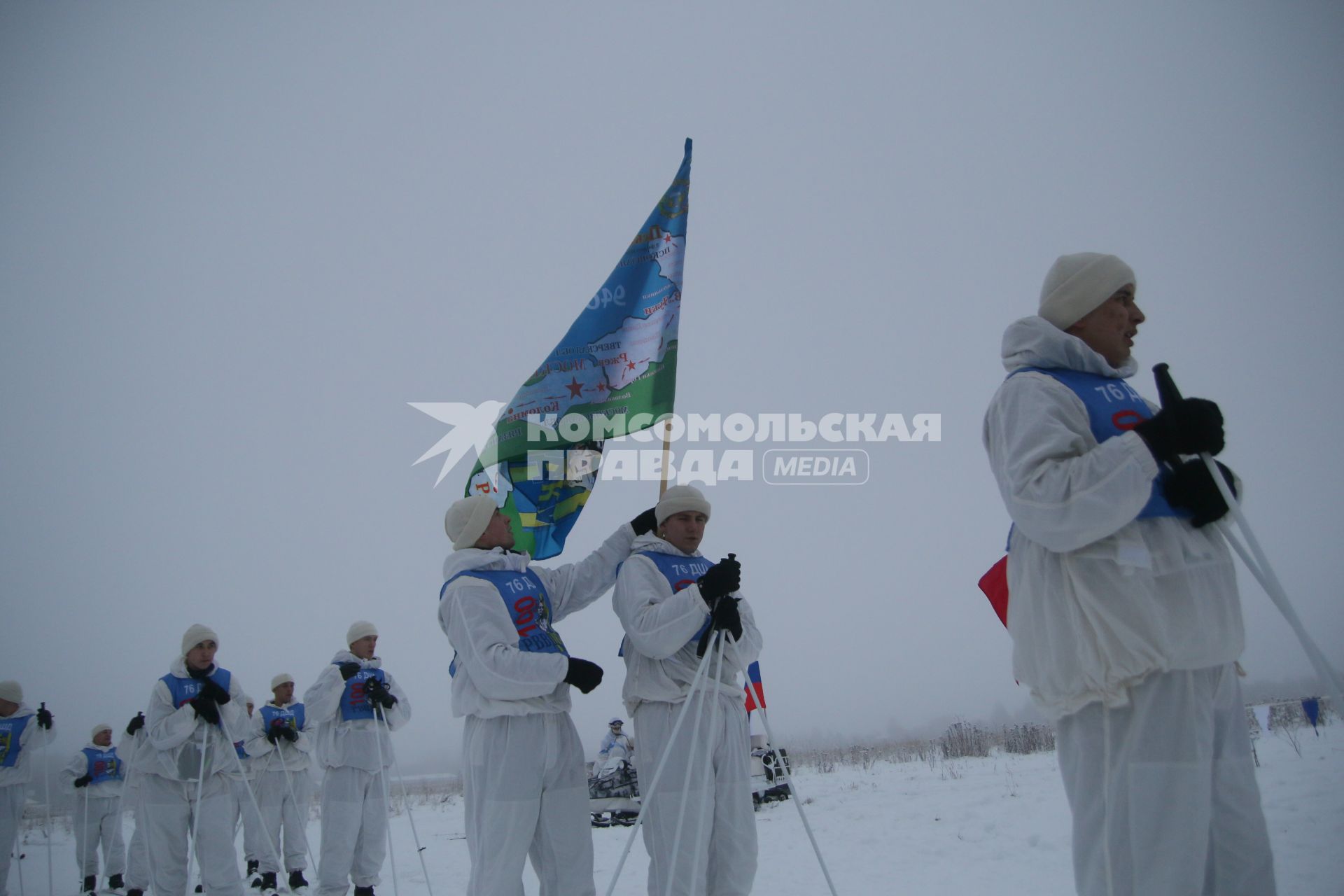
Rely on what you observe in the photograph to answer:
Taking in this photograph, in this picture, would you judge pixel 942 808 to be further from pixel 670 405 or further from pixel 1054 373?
pixel 1054 373

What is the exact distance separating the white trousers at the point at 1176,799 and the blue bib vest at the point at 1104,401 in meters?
0.69

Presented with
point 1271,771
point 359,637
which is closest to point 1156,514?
point 1271,771

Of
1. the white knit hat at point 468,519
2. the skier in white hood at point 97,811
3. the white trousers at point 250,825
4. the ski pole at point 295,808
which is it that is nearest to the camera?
the white knit hat at point 468,519

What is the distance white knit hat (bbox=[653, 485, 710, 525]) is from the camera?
4605 mm

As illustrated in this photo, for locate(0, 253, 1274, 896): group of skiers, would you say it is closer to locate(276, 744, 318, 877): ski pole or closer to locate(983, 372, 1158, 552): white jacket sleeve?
locate(983, 372, 1158, 552): white jacket sleeve

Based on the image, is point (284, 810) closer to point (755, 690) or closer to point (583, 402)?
point (583, 402)

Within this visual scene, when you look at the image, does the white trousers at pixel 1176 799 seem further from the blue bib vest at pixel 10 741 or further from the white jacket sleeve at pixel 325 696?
the blue bib vest at pixel 10 741

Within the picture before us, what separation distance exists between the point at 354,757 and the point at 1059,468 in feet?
24.6

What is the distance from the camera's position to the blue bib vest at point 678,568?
4.38 m

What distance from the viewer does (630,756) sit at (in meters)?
12.2

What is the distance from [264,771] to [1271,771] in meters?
10.9

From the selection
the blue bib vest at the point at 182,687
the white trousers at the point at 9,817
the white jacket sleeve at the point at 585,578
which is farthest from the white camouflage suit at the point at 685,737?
the white trousers at the point at 9,817

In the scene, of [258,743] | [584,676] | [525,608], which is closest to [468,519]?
[525,608]

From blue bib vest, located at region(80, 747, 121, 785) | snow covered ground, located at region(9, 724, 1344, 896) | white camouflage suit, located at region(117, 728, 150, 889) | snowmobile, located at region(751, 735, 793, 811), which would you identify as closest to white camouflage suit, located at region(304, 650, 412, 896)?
snow covered ground, located at region(9, 724, 1344, 896)
